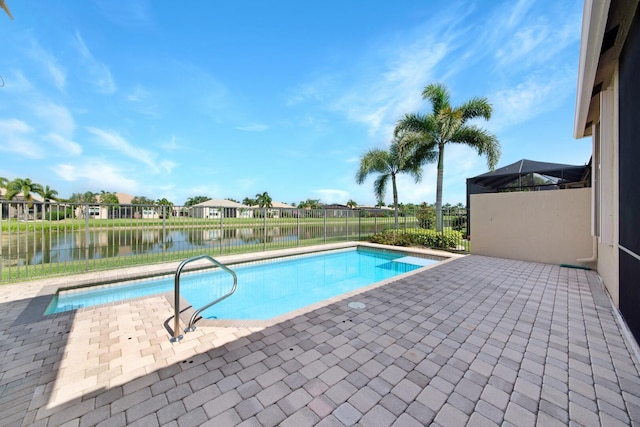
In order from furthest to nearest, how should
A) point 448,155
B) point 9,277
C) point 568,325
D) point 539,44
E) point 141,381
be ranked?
point 448,155, point 539,44, point 9,277, point 568,325, point 141,381

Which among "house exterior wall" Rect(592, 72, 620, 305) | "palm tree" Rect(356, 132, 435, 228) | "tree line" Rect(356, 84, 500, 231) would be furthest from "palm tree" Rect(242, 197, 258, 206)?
"house exterior wall" Rect(592, 72, 620, 305)

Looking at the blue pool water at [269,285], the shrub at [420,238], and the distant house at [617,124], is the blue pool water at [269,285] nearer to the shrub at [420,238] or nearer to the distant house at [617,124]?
the shrub at [420,238]

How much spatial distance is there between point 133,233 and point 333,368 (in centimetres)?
650

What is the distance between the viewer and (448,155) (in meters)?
11.3

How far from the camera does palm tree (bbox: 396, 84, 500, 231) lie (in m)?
10.6

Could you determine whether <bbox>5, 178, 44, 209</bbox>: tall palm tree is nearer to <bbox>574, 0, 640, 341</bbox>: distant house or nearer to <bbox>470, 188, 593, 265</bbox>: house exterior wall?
<bbox>470, 188, 593, 265</bbox>: house exterior wall

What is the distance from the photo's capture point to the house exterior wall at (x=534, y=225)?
6551mm

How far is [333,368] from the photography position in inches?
88.4

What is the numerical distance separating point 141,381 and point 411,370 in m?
2.37

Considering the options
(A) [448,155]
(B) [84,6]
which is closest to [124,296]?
(B) [84,6]

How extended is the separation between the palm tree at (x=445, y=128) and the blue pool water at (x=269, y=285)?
439 cm

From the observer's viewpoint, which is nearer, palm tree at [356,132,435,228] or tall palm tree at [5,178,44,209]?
palm tree at [356,132,435,228]

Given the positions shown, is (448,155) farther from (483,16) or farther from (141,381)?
(141,381)

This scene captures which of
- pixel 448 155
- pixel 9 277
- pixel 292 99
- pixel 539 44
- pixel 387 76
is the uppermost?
pixel 292 99
